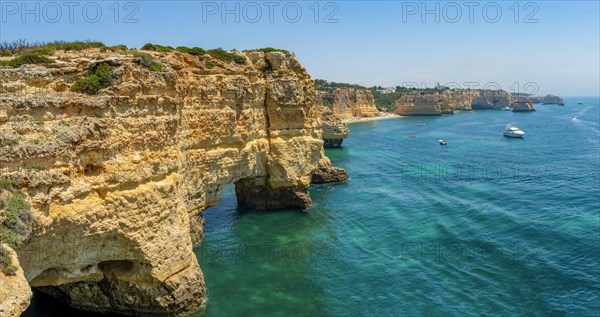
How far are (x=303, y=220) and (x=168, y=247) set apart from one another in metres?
19.1

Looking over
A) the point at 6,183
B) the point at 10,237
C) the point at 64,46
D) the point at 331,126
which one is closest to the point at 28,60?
the point at 64,46

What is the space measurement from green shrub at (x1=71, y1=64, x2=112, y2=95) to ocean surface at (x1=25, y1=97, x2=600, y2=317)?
11823 millimetres

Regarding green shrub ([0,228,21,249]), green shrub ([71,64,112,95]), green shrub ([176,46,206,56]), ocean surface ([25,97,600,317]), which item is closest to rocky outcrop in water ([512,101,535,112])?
ocean surface ([25,97,600,317])

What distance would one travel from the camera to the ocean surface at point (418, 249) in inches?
958

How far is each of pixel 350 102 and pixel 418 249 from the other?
13051 centimetres

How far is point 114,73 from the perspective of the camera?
18984 mm

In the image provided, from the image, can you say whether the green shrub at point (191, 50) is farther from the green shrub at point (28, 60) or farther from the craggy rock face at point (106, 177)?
the green shrub at point (28, 60)

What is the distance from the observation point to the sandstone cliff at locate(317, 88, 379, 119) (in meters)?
152

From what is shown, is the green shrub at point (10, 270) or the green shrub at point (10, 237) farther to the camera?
the green shrub at point (10, 237)

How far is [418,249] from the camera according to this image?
32.6 metres

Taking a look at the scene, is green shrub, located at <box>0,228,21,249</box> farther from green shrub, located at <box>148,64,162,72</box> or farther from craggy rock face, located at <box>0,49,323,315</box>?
green shrub, located at <box>148,64,162,72</box>

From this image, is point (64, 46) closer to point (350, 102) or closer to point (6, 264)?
point (6, 264)

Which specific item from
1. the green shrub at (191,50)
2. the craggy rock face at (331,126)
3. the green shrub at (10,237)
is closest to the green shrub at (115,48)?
the green shrub at (191,50)

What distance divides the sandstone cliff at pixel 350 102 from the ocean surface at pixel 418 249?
308 ft
